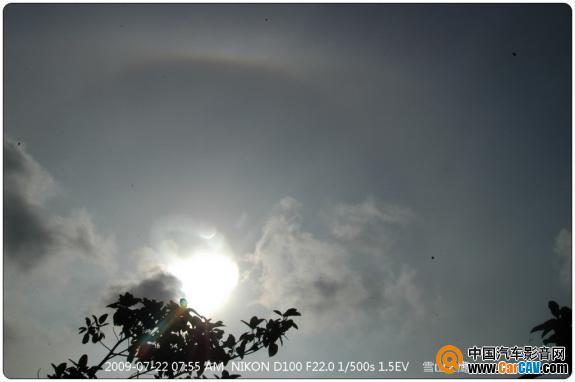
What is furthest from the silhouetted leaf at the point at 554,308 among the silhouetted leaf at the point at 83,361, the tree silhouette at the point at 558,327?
the silhouetted leaf at the point at 83,361

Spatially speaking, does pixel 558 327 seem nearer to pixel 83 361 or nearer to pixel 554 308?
pixel 554 308

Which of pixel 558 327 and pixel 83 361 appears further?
pixel 83 361

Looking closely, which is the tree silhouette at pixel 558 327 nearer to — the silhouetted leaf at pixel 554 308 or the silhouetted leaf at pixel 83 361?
the silhouetted leaf at pixel 554 308

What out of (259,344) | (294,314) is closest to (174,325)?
(259,344)

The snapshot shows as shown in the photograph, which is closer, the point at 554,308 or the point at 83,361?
the point at 554,308

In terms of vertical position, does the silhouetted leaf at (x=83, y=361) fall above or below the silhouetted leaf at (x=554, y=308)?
below

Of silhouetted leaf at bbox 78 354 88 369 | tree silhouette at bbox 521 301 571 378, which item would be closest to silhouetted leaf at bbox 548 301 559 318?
tree silhouette at bbox 521 301 571 378

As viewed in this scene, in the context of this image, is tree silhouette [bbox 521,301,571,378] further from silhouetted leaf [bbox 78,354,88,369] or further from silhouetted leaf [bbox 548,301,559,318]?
silhouetted leaf [bbox 78,354,88,369]

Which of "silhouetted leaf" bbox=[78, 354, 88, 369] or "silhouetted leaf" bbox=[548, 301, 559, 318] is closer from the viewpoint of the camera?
"silhouetted leaf" bbox=[548, 301, 559, 318]

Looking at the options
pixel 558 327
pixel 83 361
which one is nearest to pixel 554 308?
pixel 558 327

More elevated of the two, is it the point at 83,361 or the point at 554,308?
the point at 554,308

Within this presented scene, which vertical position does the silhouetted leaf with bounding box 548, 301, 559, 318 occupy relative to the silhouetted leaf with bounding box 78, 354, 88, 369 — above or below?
above

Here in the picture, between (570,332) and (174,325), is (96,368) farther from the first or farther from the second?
(570,332)
